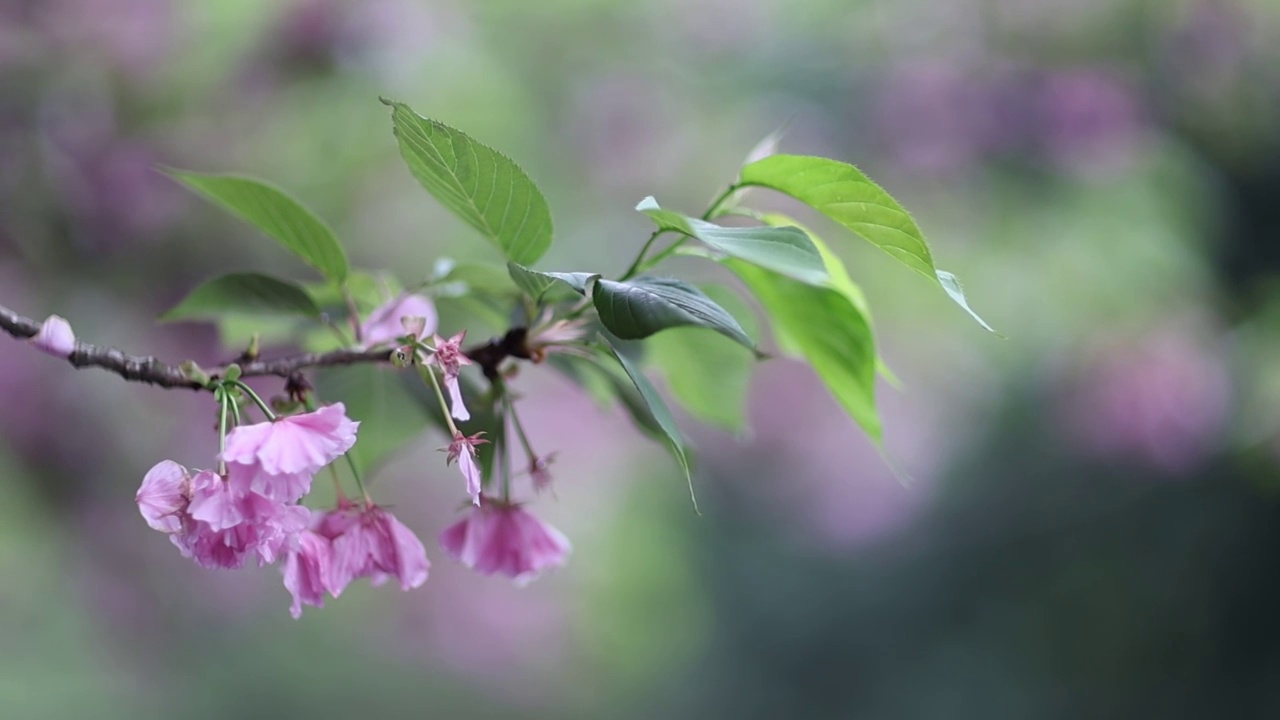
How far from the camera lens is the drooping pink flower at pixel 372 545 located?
51 centimetres

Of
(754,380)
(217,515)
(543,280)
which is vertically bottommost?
(217,515)

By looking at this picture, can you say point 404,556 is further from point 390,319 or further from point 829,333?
point 829,333

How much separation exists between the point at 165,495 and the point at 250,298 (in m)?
0.17

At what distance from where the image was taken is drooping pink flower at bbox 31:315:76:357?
47 centimetres

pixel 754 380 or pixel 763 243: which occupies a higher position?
pixel 754 380

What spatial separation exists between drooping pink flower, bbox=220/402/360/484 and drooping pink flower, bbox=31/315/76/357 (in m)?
0.10

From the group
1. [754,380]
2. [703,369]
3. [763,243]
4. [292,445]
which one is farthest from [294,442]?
[754,380]

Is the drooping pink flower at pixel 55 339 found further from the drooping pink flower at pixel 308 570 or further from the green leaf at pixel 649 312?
the green leaf at pixel 649 312

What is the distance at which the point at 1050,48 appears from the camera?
7.61 ft

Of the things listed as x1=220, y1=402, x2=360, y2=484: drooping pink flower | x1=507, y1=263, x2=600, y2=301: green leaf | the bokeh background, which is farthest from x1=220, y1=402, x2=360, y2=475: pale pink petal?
the bokeh background

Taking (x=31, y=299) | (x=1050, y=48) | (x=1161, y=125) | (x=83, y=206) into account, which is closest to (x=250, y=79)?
(x=83, y=206)

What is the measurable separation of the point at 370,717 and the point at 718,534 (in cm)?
152

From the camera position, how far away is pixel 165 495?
442mm

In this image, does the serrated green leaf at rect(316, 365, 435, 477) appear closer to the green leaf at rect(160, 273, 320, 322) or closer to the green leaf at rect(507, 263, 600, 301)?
the green leaf at rect(160, 273, 320, 322)
